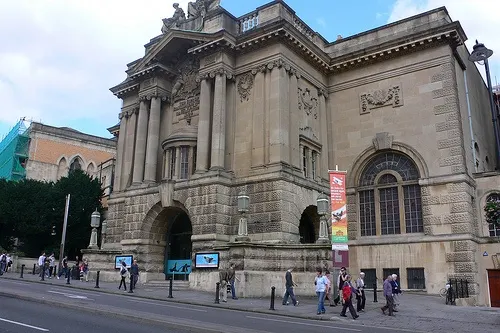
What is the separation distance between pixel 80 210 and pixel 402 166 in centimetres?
3106

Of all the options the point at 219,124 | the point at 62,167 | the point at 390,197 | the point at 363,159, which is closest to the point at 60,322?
the point at 219,124

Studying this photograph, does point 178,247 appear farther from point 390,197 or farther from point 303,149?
point 390,197

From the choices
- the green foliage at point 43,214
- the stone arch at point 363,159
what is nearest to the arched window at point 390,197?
the stone arch at point 363,159

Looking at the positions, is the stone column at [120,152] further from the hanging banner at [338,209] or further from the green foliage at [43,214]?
the hanging banner at [338,209]

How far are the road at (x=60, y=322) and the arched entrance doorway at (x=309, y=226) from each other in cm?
1846

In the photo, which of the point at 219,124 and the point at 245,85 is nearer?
the point at 219,124

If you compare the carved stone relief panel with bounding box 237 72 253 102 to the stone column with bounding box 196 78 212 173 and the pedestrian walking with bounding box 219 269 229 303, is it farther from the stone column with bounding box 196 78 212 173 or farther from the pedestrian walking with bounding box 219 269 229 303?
the pedestrian walking with bounding box 219 269 229 303

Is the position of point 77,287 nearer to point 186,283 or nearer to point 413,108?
point 186,283

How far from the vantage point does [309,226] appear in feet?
102

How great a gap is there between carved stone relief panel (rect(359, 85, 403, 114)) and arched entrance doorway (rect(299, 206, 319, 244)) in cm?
769

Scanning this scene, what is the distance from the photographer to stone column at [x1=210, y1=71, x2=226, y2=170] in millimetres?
28719

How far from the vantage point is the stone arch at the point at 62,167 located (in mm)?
64375

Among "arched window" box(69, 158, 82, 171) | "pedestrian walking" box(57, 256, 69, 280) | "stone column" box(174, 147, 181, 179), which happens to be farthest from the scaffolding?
"stone column" box(174, 147, 181, 179)

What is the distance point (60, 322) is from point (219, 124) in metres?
19.1
